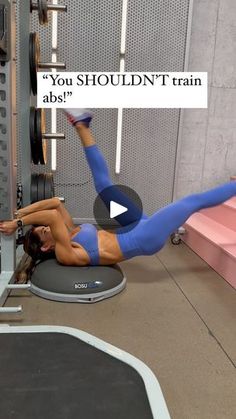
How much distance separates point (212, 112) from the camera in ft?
12.1

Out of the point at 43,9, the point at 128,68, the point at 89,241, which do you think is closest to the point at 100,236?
the point at 89,241

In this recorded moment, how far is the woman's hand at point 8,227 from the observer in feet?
6.62

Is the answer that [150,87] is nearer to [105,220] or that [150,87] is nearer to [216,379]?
[105,220]

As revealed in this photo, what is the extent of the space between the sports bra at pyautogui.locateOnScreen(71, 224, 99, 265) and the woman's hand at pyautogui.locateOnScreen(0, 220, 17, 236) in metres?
0.40

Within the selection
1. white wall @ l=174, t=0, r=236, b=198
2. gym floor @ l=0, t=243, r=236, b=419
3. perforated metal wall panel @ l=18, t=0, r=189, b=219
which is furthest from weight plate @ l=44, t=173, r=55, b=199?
white wall @ l=174, t=0, r=236, b=198

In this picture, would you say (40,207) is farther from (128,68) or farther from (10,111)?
(128,68)

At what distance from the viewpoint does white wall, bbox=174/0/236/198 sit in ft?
11.4

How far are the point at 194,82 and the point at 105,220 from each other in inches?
61.2

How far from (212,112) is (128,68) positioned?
104cm

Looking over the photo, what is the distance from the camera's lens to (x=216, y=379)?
4.75 feet

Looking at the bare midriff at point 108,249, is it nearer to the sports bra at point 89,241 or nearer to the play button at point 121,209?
the sports bra at point 89,241

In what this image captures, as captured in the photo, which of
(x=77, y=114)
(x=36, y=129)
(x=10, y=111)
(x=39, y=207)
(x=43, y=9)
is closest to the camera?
(x=10, y=111)

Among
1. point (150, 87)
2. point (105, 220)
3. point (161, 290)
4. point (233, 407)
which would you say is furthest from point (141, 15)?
point (233, 407)

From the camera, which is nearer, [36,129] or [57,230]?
[57,230]
